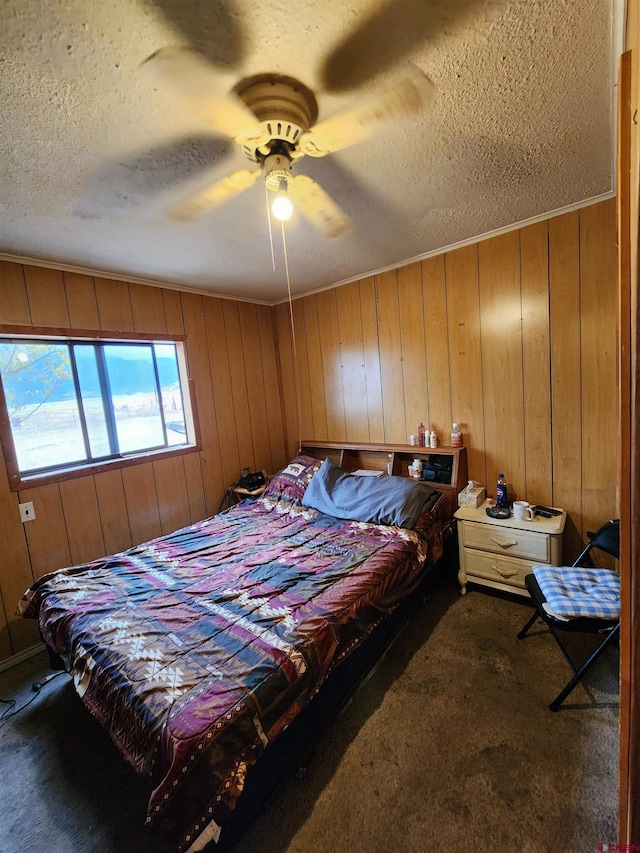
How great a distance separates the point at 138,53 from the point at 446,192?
1435 millimetres

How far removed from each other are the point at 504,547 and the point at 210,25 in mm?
2741

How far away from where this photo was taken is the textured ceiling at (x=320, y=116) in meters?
0.92

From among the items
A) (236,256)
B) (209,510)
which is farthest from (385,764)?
(236,256)

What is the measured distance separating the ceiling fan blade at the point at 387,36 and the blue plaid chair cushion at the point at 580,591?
215 centimetres

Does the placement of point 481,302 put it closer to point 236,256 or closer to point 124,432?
point 236,256

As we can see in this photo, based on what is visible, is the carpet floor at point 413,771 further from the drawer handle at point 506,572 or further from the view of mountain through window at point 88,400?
the view of mountain through window at point 88,400

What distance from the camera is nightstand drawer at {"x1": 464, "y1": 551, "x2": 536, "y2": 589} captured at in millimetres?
2277

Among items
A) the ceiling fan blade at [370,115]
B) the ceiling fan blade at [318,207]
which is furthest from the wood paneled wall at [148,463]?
the ceiling fan blade at [370,115]

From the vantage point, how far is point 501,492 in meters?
2.52

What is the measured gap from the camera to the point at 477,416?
2.69m

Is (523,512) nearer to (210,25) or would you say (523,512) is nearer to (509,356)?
(509,356)

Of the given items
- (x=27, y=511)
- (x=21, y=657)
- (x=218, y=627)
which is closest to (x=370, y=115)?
(x=218, y=627)

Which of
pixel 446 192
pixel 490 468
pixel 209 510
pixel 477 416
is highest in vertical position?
pixel 446 192

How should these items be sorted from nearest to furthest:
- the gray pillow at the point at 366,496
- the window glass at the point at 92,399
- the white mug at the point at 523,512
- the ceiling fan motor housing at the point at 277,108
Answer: the ceiling fan motor housing at the point at 277,108
the white mug at the point at 523,512
the gray pillow at the point at 366,496
the window glass at the point at 92,399
